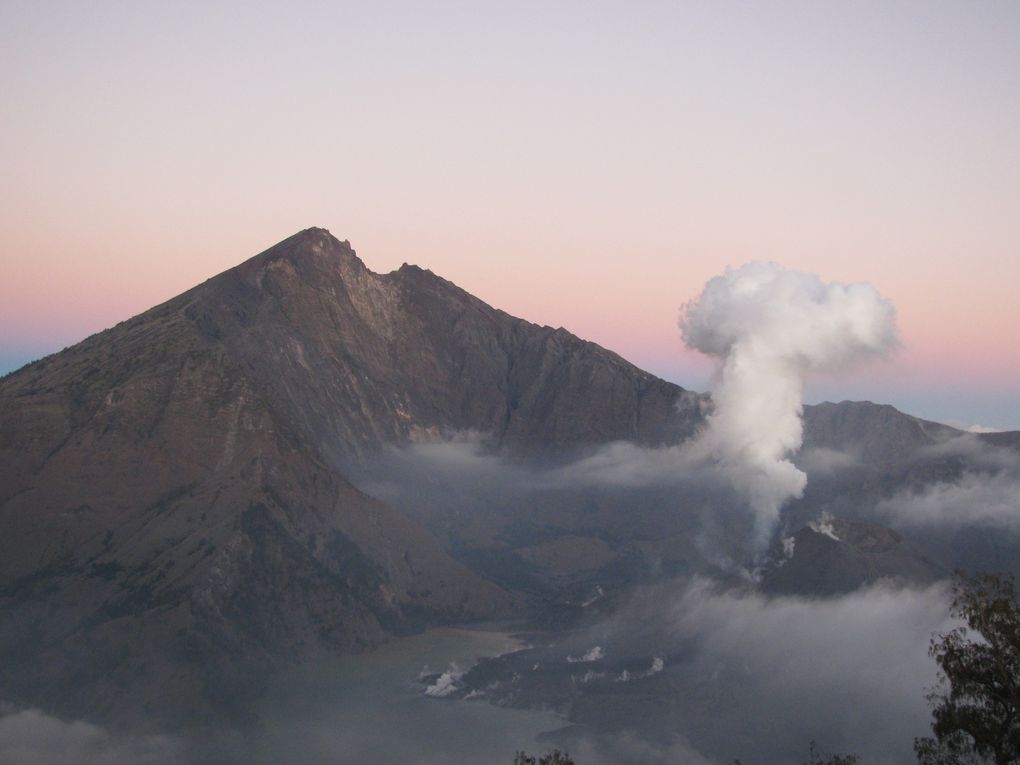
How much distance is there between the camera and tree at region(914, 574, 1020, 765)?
37.9m

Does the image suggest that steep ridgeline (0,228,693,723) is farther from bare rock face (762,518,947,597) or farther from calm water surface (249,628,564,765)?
bare rock face (762,518,947,597)

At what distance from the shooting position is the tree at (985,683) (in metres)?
37.9

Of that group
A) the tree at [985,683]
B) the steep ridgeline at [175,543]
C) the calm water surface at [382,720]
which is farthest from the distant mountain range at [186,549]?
the tree at [985,683]

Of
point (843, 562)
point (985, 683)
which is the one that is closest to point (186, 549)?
point (843, 562)

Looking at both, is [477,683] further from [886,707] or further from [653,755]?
[886,707]

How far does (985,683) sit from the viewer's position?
126ft

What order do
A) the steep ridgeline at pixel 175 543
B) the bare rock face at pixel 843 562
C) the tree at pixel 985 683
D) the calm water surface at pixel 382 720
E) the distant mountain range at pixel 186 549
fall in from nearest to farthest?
the tree at pixel 985 683
the calm water surface at pixel 382 720
the steep ridgeline at pixel 175 543
the distant mountain range at pixel 186 549
the bare rock face at pixel 843 562

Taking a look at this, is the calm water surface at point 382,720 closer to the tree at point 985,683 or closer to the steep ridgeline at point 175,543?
the steep ridgeline at point 175,543

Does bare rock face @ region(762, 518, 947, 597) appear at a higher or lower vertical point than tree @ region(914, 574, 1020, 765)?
lower

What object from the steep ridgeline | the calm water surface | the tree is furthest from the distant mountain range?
the tree

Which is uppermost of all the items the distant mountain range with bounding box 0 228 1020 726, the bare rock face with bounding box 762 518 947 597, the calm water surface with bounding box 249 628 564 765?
the distant mountain range with bounding box 0 228 1020 726

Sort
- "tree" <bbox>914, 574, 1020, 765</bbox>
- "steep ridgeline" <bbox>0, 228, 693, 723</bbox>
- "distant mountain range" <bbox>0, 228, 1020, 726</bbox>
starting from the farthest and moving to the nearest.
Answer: "distant mountain range" <bbox>0, 228, 1020, 726</bbox> → "steep ridgeline" <bbox>0, 228, 693, 723</bbox> → "tree" <bbox>914, 574, 1020, 765</bbox>

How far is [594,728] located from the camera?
137375 millimetres

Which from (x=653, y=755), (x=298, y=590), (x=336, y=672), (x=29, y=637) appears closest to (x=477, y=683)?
(x=336, y=672)
